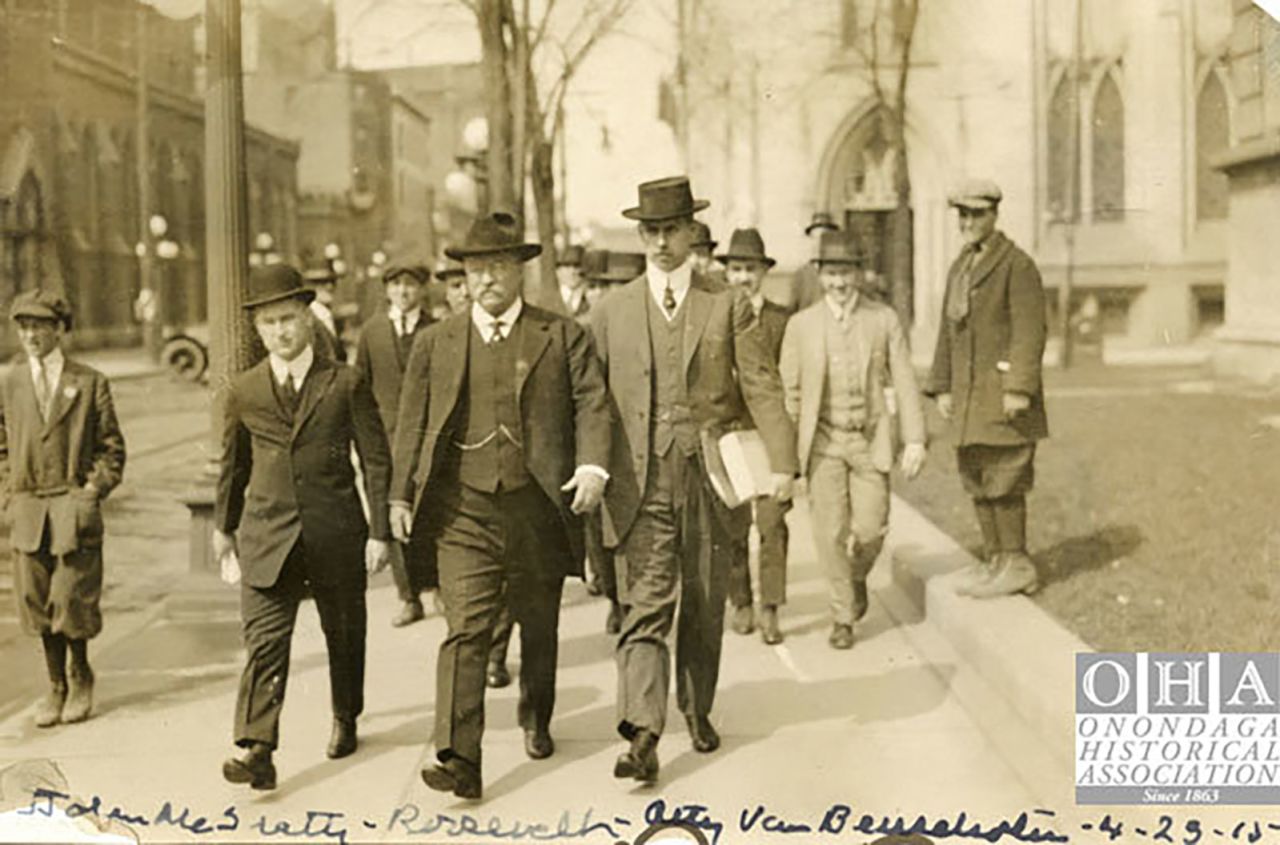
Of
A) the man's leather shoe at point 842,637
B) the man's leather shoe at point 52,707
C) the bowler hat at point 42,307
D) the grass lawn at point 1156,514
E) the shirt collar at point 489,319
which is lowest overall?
the man's leather shoe at point 52,707

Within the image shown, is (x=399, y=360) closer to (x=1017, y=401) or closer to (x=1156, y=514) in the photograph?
(x=1017, y=401)

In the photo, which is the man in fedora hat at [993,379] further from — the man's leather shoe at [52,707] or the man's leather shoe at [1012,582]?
the man's leather shoe at [52,707]

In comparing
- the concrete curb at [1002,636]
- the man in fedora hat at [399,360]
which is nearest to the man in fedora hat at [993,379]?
the concrete curb at [1002,636]

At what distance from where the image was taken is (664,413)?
13.6ft

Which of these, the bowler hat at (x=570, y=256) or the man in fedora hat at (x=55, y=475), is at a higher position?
the bowler hat at (x=570, y=256)

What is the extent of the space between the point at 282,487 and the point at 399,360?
2.16 ft

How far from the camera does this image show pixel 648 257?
165 inches

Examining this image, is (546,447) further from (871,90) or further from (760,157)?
(871,90)

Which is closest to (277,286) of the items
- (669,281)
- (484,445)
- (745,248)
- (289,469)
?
(289,469)

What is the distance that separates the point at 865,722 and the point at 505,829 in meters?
1.19

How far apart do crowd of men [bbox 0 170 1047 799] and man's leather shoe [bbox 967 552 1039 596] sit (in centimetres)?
103

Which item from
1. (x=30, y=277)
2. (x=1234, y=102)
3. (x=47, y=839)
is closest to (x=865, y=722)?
(x=1234, y=102)

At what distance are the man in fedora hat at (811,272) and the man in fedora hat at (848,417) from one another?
0.11 feet

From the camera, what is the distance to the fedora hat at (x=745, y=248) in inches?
181
